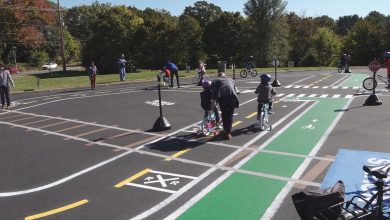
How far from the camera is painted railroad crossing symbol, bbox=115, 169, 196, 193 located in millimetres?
8116

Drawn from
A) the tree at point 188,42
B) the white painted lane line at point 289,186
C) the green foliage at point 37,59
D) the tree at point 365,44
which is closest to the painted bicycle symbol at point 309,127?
the white painted lane line at point 289,186

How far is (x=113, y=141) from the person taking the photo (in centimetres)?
1212

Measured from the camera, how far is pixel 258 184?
8.07 metres

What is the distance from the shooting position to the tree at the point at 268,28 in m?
64.2

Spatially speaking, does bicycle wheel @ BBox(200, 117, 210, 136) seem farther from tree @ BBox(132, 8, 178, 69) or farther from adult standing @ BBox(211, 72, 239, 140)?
tree @ BBox(132, 8, 178, 69)

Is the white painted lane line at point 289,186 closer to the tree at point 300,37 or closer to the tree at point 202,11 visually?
the tree at point 300,37

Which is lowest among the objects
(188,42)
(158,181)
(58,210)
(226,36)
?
A: (58,210)

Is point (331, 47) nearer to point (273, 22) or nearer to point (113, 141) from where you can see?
point (273, 22)

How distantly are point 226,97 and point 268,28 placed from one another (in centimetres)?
5518

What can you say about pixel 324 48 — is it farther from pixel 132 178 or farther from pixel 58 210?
pixel 58 210

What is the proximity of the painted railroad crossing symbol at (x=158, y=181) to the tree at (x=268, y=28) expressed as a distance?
56457 millimetres

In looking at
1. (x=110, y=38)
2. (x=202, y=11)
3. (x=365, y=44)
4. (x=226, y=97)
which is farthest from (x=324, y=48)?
(x=226, y=97)

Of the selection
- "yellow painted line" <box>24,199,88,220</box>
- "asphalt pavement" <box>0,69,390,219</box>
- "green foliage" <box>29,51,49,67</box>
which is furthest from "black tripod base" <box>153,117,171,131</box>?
"green foliage" <box>29,51,49,67</box>

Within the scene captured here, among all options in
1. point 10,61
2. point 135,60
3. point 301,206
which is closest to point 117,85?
point 301,206
